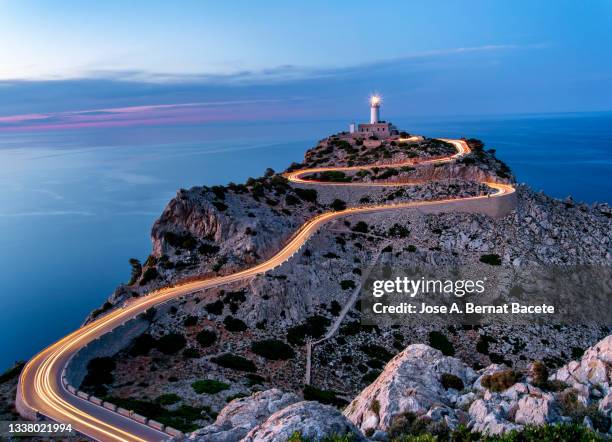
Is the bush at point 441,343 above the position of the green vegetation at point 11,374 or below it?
below

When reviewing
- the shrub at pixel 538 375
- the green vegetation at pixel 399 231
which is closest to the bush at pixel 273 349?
the shrub at pixel 538 375

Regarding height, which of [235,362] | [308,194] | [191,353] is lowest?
[235,362]

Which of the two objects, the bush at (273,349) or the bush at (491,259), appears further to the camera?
the bush at (491,259)

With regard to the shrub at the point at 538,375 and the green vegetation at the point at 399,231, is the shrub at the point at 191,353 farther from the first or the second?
the green vegetation at the point at 399,231

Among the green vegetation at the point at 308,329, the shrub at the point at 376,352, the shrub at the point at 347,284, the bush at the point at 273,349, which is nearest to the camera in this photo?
the bush at the point at 273,349

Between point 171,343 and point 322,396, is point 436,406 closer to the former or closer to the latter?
point 322,396

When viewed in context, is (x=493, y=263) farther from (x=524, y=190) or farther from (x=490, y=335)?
(x=524, y=190)

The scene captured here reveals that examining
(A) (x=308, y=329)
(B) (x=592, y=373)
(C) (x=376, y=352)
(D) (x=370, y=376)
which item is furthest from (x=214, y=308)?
(B) (x=592, y=373)

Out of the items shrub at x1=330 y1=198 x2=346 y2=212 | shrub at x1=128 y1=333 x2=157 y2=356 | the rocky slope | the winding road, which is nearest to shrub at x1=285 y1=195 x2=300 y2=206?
the rocky slope
